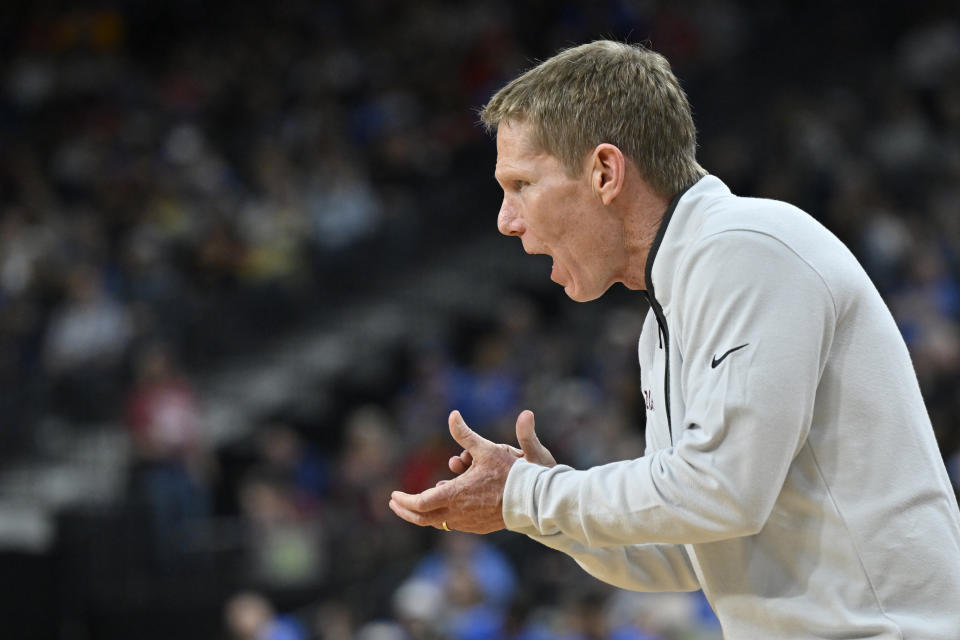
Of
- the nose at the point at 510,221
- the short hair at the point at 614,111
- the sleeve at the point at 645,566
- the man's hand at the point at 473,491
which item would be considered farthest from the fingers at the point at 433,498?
the short hair at the point at 614,111

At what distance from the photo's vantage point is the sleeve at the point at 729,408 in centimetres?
204

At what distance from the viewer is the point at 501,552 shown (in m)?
8.13

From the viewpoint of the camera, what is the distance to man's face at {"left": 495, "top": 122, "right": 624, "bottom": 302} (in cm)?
239

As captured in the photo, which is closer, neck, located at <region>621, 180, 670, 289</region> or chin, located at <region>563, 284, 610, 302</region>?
neck, located at <region>621, 180, 670, 289</region>

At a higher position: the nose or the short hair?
the short hair

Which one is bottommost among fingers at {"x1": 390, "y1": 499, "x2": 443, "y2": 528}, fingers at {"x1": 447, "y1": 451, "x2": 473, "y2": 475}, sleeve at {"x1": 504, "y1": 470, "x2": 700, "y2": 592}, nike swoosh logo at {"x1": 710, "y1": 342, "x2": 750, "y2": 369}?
sleeve at {"x1": 504, "y1": 470, "x2": 700, "y2": 592}

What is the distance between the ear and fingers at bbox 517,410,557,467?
Answer: 439mm

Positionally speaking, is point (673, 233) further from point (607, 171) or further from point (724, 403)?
point (724, 403)

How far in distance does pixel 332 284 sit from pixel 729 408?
33.7ft

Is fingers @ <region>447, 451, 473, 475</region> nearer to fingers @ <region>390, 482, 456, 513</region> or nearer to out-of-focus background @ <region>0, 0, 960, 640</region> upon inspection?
fingers @ <region>390, 482, 456, 513</region>

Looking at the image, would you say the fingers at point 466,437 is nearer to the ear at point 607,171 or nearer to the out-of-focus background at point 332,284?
the ear at point 607,171

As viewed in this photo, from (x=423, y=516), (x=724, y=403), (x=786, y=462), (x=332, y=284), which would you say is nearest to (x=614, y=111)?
(x=724, y=403)

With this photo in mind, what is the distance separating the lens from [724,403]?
2059mm

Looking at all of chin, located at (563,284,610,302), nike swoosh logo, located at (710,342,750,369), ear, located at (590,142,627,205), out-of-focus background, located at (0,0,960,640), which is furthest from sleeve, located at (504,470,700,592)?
out-of-focus background, located at (0,0,960,640)
